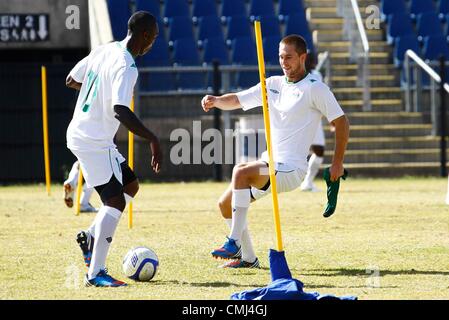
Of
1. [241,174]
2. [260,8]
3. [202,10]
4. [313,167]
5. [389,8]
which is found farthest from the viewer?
[389,8]

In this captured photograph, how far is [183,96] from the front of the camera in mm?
23516

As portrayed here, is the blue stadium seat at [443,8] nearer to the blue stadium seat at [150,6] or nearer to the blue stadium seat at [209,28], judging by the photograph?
the blue stadium seat at [209,28]

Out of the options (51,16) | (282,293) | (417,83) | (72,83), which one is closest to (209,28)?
(51,16)

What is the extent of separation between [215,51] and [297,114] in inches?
612

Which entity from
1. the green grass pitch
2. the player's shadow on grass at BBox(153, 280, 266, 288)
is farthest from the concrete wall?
the player's shadow on grass at BBox(153, 280, 266, 288)

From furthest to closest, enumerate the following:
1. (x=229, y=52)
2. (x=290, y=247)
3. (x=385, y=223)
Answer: (x=229, y=52) < (x=385, y=223) < (x=290, y=247)

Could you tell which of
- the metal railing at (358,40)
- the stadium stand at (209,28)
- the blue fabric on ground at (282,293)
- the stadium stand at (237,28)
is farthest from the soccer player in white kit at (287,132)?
the stadium stand at (237,28)

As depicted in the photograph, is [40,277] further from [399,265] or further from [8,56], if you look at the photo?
[8,56]

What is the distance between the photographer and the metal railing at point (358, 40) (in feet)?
79.7

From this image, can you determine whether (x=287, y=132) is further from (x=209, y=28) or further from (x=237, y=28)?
(x=237, y=28)

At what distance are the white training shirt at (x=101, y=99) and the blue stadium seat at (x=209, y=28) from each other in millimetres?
16455

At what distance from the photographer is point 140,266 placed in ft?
29.5
